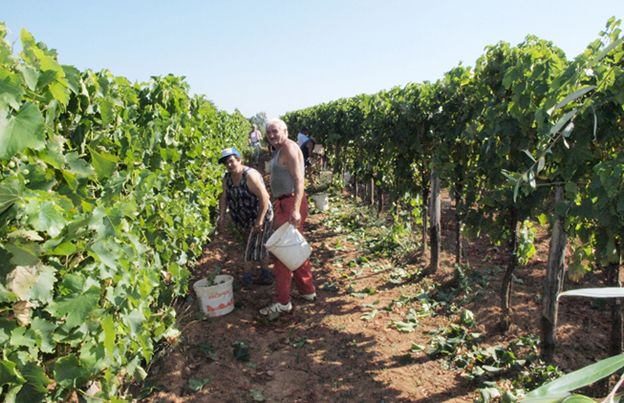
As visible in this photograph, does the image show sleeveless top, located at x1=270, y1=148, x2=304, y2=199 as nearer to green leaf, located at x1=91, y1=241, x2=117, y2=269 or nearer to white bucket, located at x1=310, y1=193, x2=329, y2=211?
green leaf, located at x1=91, y1=241, x2=117, y2=269

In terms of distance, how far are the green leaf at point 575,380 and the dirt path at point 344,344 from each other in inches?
118

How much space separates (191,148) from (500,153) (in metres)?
3.58

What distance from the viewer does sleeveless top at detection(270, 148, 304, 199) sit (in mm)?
4332

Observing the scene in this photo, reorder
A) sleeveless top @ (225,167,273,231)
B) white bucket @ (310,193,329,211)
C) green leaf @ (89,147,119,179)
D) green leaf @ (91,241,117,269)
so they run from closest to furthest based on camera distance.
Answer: green leaf @ (91,241,117,269)
green leaf @ (89,147,119,179)
sleeveless top @ (225,167,273,231)
white bucket @ (310,193,329,211)

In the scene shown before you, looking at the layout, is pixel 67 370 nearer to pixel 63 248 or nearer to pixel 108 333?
pixel 108 333

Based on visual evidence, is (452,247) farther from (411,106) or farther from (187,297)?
(187,297)

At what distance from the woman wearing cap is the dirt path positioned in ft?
1.52

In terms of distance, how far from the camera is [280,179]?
4.35m

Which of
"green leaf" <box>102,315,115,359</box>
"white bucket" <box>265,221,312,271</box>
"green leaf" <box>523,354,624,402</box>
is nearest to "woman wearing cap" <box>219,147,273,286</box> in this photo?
"white bucket" <box>265,221,312,271</box>

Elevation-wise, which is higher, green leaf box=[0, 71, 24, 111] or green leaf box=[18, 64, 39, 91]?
green leaf box=[18, 64, 39, 91]

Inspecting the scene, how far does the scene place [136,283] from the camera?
2480 millimetres

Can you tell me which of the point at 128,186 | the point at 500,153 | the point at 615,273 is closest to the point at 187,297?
the point at 128,186

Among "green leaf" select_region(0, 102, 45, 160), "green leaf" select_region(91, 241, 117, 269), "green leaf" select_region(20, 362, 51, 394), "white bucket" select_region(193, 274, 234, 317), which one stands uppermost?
"green leaf" select_region(0, 102, 45, 160)

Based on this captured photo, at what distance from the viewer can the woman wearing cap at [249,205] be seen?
4.67 meters
